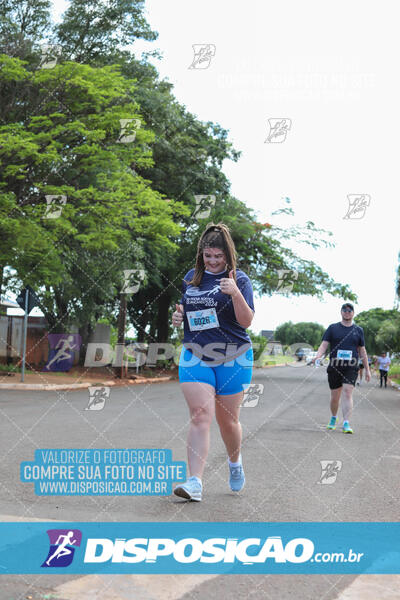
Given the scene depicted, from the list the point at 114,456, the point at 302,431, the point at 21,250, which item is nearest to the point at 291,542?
the point at 114,456

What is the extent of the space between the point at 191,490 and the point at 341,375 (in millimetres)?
4988

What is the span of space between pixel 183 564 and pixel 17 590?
2.56 ft

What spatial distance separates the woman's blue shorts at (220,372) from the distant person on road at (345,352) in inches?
178

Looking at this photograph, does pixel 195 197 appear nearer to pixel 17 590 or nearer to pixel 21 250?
pixel 21 250

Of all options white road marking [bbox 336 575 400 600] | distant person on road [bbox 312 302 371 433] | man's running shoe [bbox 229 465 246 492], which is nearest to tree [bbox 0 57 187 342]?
distant person on road [bbox 312 302 371 433]

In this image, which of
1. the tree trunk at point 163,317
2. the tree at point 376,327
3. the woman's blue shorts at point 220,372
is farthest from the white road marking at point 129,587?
the tree trunk at point 163,317

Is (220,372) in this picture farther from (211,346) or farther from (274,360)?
(274,360)

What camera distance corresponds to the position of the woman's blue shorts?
4.46 m

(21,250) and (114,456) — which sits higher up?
(21,250)

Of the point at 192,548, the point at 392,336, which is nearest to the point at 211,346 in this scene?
the point at 192,548

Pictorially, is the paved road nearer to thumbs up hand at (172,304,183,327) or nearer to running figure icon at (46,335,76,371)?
thumbs up hand at (172,304,183,327)

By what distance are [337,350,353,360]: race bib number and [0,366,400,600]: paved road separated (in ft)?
3.28

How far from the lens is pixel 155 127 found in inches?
982

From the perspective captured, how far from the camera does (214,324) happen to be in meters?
4.43
